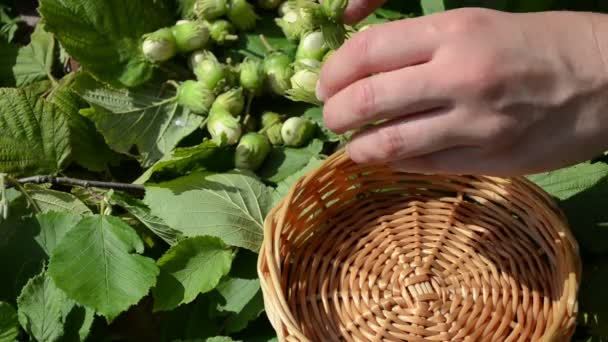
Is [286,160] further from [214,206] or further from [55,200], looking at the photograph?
[55,200]

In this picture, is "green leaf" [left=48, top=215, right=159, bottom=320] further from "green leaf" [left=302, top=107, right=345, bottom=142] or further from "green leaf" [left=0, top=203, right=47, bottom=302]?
"green leaf" [left=302, top=107, right=345, bottom=142]

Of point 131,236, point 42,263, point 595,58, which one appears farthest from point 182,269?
point 595,58

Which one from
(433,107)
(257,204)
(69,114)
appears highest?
(433,107)

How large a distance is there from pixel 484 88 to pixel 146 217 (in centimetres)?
70

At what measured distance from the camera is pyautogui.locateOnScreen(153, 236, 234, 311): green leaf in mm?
1165

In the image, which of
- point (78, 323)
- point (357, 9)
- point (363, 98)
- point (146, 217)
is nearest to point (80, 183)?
point (146, 217)

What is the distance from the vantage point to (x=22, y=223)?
1248mm

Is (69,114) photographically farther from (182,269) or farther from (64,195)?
(182,269)

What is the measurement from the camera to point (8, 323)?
112 centimetres

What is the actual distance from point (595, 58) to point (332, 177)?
51 cm

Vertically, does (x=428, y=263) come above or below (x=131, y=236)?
below

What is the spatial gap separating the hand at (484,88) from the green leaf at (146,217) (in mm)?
521

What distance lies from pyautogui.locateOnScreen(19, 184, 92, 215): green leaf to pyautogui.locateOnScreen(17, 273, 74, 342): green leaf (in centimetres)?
17

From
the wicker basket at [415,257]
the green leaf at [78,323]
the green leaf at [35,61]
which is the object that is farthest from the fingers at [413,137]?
the green leaf at [35,61]
